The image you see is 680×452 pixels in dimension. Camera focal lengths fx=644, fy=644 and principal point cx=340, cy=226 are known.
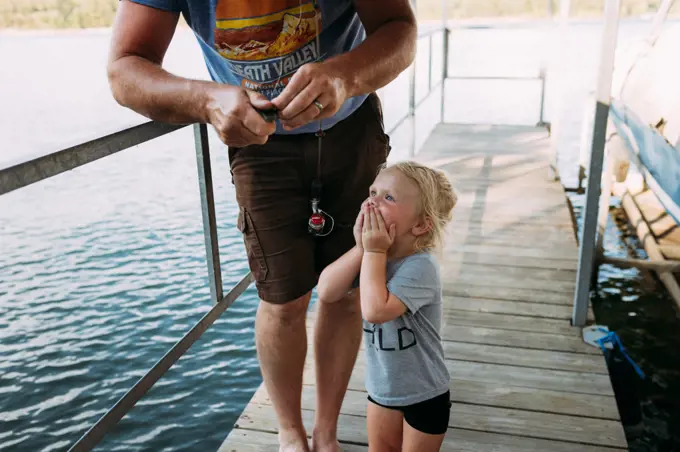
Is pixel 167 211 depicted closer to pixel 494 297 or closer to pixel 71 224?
pixel 71 224

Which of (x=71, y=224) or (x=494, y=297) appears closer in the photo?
(x=494, y=297)

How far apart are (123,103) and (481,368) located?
1440 mm

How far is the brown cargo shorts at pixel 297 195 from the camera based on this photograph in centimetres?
135

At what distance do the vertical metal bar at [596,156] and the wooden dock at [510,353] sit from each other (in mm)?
127

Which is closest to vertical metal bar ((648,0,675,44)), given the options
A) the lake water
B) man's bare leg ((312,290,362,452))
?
the lake water

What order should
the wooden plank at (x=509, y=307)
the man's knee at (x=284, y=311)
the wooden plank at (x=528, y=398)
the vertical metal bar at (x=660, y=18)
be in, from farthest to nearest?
the vertical metal bar at (x=660, y=18) → the wooden plank at (x=509, y=307) → the wooden plank at (x=528, y=398) → the man's knee at (x=284, y=311)

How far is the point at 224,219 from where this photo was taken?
5988 mm

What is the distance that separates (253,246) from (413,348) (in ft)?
1.32

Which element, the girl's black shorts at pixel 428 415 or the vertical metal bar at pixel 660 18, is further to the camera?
the vertical metal bar at pixel 660 18

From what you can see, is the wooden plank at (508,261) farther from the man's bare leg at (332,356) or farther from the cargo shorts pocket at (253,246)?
the cargo shorts pocket at (253,246)

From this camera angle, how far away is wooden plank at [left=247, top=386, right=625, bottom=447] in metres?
1.71

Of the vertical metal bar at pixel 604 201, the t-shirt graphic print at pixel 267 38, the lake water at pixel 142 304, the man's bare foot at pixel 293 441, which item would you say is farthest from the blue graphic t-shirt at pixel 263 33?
the vertical metal bar at pixel 604 201

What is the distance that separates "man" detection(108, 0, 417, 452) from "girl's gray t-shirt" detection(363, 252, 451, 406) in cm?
21

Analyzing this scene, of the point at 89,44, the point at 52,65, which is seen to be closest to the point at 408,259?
the point at 52,65
